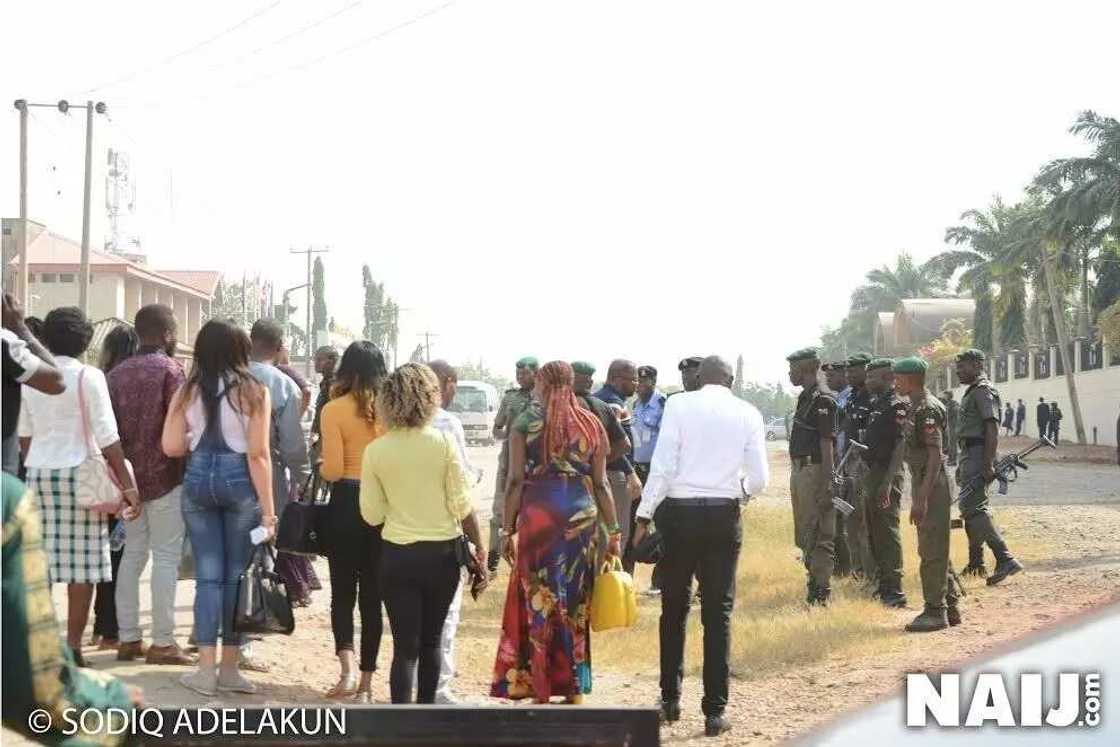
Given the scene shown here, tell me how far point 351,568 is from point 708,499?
5.75 feet

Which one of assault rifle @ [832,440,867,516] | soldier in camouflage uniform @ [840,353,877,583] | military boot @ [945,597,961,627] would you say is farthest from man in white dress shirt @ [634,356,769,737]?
soldier in camouflage uniform @ [840,353,877,583]

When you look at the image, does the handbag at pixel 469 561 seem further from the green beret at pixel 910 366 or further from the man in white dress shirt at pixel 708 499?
the green beret at pixel 910 366

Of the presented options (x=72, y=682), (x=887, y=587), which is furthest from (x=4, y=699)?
(x=887, y=587)

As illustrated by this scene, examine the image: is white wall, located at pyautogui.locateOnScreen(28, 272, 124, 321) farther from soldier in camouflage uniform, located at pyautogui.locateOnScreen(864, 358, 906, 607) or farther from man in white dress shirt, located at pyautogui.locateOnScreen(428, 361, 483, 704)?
man in white dress shirt, located at pyautogui.locateOnScreen(428, 361, 483, 704)

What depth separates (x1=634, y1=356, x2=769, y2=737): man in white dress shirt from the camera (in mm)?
8188

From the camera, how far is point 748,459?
8.26 m

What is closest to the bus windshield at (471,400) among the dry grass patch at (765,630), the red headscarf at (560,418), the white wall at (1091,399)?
the white wall at (1091,399)

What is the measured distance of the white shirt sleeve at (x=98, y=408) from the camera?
7742 millimetres

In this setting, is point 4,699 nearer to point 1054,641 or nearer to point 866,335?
point 1054,641

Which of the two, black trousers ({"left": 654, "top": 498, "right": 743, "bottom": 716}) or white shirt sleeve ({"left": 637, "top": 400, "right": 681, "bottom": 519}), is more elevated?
white shirt sleeve ({"left": 637, "top": 400, "right": 681, "bottom": 519})

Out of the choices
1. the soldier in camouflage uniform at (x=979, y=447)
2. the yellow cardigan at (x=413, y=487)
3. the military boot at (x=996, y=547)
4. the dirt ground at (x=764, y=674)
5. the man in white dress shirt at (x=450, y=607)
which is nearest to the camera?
the yellow cardigan at (x=413, y=487)

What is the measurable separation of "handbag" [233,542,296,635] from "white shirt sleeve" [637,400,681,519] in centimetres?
175

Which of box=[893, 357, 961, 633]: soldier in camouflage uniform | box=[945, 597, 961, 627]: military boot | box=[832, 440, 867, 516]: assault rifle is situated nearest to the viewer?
box=[893, 357, 961, 633]: soldier in camouflage uniform

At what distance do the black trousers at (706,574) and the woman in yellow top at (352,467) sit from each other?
1.41 m
